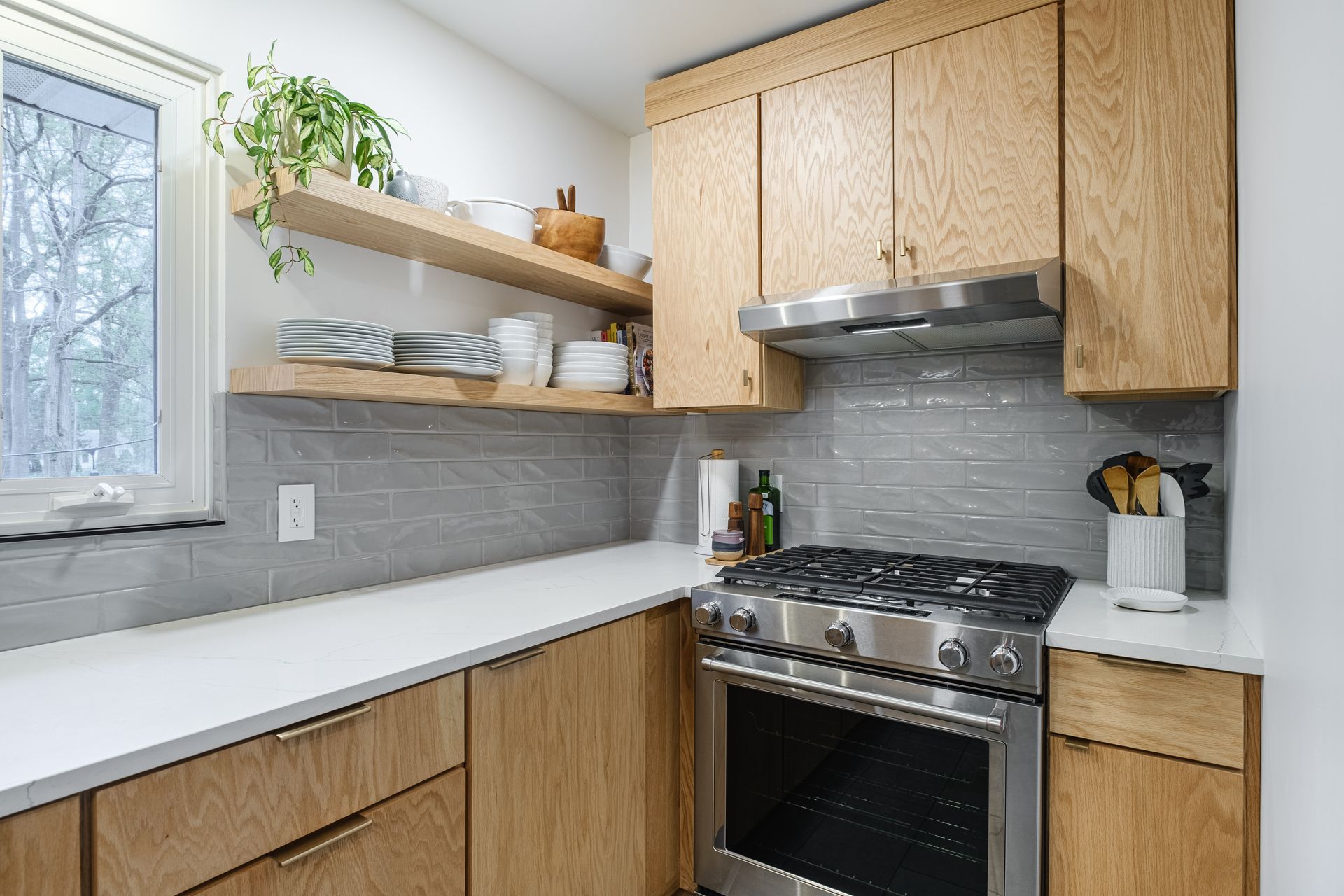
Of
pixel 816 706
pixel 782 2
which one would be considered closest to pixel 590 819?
pixel 816 706

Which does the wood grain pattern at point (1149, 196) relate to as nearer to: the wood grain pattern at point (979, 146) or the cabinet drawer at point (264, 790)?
the wood grain pattern at point (979, 146)

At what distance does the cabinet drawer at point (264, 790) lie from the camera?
0.88m

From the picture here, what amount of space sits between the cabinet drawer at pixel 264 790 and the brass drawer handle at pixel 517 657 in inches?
3.3

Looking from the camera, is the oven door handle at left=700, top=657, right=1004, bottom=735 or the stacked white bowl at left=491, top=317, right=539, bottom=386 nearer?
the oven door handle at left=700, top=657, right=1004, bottom=735

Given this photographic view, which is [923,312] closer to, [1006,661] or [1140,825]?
[1006,661]

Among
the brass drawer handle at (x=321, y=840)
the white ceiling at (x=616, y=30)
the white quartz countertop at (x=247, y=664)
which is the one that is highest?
the white ceiling at (x=616, y=30)

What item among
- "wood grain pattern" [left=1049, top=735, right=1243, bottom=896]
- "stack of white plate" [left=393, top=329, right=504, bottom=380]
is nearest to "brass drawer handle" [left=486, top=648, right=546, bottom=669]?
"stack of white plate" [left=393, top=329, right=504, bottom=380]

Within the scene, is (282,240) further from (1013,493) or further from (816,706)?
(1013,493)

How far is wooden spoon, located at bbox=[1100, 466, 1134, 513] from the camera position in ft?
5.71

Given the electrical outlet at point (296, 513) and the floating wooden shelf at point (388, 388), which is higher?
the floating wooden shelf at point (388, 388)

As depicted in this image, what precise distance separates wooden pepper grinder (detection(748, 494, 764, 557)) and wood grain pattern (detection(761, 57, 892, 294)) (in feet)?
2.31

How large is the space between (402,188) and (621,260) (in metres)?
0.82

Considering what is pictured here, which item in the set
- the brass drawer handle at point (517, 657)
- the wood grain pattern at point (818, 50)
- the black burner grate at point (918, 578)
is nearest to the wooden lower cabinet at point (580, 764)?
the brass drawer handle at point (517, 657)

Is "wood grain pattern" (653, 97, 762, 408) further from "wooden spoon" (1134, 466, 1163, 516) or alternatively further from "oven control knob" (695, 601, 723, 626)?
"wooden spoon" (1134, 466, 1163, 516)
